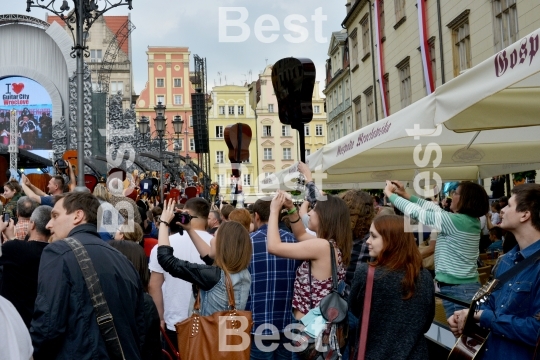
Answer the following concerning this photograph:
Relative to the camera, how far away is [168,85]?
76500 mm

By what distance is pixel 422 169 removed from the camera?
1020cm

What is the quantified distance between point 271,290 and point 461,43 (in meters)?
16.3

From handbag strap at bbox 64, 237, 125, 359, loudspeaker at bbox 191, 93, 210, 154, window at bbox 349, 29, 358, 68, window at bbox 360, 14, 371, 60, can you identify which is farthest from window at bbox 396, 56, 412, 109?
handbag strap at bbox 64, 237, 125, 359

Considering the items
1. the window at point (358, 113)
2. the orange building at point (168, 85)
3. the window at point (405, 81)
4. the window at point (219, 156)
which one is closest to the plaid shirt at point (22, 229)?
the window at point (405, 81)

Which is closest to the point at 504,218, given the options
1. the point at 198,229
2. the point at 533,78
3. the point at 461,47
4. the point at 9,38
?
the point at 533,78

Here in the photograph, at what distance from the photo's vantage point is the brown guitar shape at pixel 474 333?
3615 millimetres

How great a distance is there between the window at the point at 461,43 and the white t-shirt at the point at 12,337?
17597 millimetres

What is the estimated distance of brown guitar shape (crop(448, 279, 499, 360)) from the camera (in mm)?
3615

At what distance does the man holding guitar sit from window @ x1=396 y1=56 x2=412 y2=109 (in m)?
20.9

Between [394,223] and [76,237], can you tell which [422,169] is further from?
[76,237]

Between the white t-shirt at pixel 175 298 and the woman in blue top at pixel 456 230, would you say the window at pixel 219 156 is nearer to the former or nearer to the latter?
the white t-shirt at pixel 175 298

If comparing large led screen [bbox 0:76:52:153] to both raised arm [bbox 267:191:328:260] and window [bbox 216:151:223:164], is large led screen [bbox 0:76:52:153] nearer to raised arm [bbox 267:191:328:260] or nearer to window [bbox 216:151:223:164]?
window [bbox 216:151:223:164]

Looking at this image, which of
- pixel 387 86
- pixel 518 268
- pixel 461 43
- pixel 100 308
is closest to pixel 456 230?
pixel 518 268

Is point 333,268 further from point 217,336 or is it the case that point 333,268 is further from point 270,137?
point 270,137
